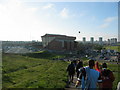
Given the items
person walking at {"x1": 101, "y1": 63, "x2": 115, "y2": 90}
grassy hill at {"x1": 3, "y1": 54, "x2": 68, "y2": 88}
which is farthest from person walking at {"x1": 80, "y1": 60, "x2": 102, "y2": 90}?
grassy hill at {"x1": 3, "y1": 54, "x2": 68, "y2": 88}

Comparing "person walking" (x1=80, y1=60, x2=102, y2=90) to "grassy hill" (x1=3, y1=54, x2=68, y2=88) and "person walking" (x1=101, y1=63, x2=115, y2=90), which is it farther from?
"grassy hill" (x1=3, y1=54, x2=68, y2=88)

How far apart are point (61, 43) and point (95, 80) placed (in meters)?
91.3

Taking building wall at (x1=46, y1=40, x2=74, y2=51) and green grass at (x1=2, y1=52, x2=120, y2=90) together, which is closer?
green grass at (x1=2, y1=52, x2=120, y2=90)

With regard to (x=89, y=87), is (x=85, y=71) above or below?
above

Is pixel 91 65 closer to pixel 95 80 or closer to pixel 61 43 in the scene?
pixel 95 80

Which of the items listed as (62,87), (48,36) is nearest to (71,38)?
(48,36)

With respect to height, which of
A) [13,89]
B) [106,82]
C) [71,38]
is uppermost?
[71,38]

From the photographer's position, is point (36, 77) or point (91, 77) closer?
point (91, 77)

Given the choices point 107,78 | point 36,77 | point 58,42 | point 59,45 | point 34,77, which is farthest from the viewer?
point 58,42

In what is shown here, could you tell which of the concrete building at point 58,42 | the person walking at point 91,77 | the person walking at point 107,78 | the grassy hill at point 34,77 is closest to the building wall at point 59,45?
the concrete building at point 58,42

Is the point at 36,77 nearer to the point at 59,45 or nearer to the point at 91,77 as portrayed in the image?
the point at 91,77

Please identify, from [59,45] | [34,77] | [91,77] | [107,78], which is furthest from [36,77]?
[59,45]

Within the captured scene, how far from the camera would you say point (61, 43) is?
9569 centimetres

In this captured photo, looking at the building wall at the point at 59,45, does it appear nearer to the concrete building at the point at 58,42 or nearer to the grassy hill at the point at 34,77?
the concrete building at the point at 58,42
